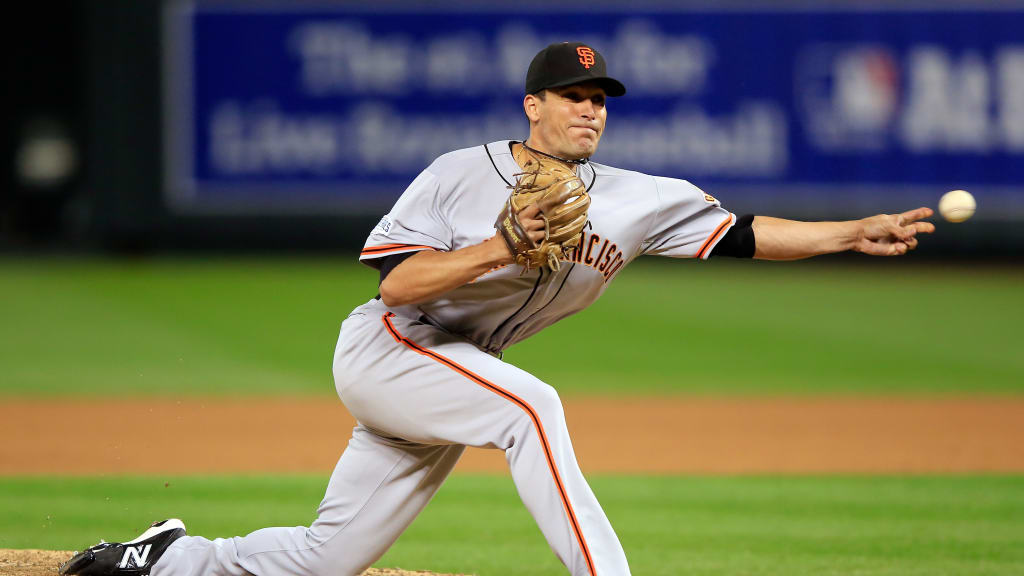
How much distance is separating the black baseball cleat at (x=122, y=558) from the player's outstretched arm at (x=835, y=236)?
6.85 ft

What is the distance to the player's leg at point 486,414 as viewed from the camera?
3.21 meters

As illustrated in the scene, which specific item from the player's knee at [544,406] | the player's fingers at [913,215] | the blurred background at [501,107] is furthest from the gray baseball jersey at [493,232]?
the blurred background at [501,107]

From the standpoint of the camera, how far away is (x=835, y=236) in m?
3.74

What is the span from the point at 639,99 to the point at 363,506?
14.1 meters

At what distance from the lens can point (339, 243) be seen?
17781 mm

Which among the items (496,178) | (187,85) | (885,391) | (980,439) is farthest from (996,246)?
(496,178)

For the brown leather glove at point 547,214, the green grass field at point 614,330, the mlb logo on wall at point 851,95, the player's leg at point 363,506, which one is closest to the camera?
the brown leather glove at point 547,214

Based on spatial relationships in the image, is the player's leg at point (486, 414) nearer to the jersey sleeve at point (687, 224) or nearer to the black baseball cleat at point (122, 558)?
the jersey sleeve at point (687, 224)

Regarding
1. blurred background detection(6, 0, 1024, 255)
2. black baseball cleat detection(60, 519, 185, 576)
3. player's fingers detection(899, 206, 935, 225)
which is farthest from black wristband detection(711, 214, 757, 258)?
blurred background detection(6, 0, 1024, 255)

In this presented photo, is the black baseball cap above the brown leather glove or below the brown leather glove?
above

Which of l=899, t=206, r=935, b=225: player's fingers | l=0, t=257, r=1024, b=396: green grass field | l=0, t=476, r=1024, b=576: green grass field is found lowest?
l=0, t=257, r=1024, b=396: green grass field

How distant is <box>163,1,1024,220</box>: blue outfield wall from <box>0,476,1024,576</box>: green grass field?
10.8 metres

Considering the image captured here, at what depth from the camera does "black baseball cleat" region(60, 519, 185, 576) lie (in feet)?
13.0

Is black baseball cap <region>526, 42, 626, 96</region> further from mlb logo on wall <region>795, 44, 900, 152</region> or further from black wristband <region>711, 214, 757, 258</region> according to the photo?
mlb logo on wall <region>795, 44, 900, 152</region>
